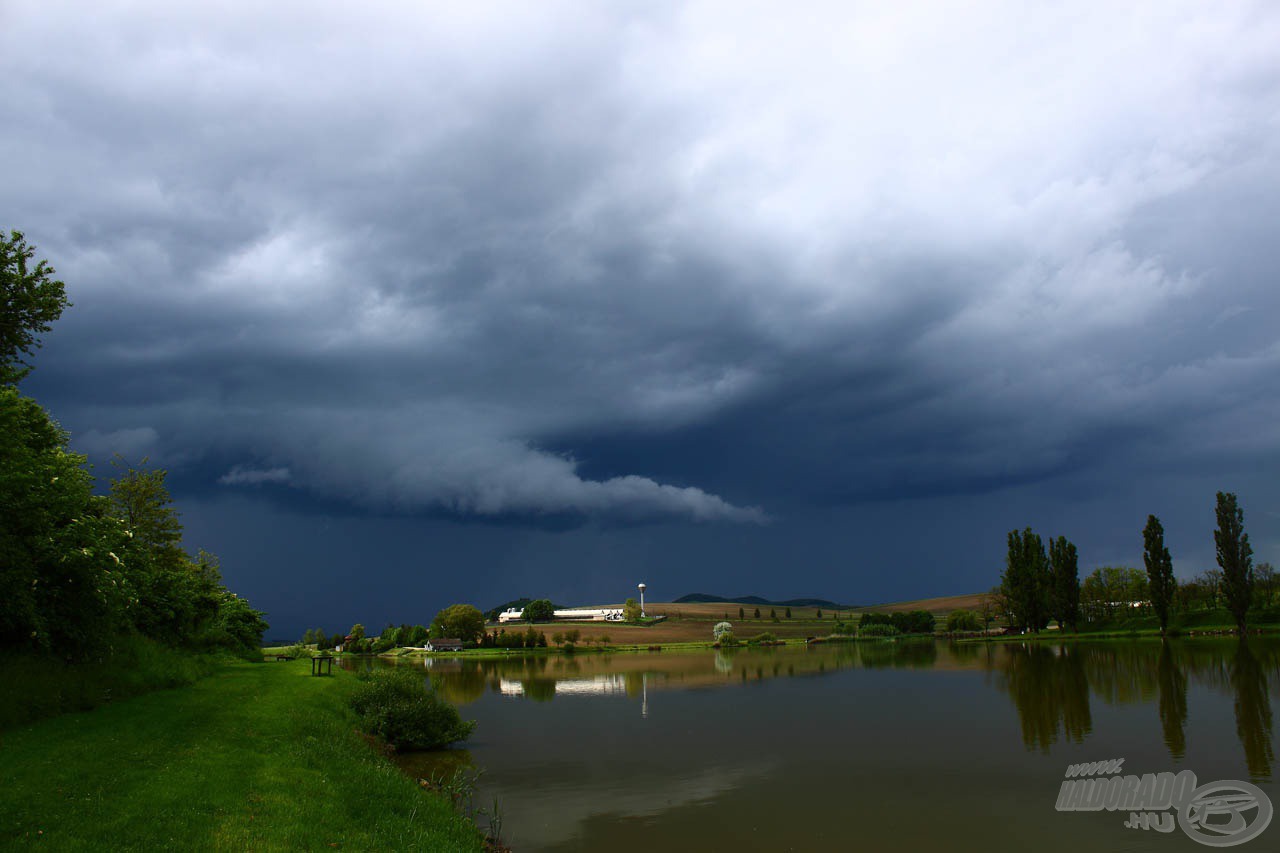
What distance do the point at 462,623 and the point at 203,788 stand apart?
159 m

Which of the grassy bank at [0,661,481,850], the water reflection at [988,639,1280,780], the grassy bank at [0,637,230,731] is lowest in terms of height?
the water reflection at [988,639,1280,780]

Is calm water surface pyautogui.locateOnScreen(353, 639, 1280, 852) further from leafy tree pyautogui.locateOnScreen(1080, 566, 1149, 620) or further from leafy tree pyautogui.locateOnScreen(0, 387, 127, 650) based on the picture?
leafy tree pyautogui.locateOnScreen(1080, 566, 1149, 620)

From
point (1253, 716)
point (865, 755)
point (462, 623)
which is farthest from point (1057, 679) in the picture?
point (462, 623)

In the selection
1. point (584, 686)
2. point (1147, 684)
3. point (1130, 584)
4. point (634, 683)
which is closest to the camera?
point (1147, 684)

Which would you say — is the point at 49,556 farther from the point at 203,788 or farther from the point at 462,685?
the point at 462,685

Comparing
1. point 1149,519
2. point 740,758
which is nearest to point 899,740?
point 740,758

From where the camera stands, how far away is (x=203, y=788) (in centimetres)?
1631

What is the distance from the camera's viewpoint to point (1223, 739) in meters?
29.8

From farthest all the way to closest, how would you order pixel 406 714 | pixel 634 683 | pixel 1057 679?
pixel 634 683, pixel 1057 679, pixel 406 714

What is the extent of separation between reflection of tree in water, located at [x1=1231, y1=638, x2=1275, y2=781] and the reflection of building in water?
146ft

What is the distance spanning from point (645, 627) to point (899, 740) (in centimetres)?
17000

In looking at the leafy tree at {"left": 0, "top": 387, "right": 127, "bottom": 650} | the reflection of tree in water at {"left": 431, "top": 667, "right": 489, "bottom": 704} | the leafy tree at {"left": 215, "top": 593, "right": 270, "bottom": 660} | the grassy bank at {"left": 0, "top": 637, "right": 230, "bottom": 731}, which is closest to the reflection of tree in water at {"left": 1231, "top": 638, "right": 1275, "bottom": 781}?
the grassy bank at {"left": 0, "top": 637, "right": 230, "bottom": 731}

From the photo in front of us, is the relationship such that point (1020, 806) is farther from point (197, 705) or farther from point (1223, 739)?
point (197, 705)

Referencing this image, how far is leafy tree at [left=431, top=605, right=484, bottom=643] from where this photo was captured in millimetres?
167750
